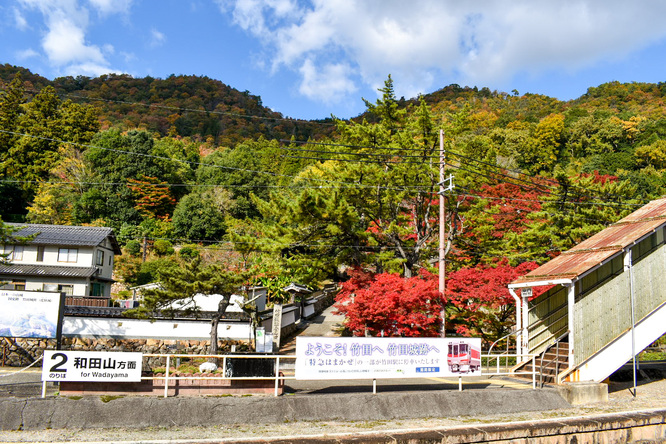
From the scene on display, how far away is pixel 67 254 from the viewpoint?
30625 mm

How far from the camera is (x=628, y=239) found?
1490cm

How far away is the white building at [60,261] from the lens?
28953 mm

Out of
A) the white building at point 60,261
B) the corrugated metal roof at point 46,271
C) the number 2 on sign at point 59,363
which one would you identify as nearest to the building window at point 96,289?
the white building at point 60,261

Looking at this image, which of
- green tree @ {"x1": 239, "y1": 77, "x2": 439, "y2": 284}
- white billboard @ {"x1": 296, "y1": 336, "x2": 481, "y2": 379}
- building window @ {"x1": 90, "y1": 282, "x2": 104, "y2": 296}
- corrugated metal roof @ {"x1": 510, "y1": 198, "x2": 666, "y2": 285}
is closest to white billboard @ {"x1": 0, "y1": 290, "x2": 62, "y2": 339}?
white billboard @ {"x1": 296, "y1": 336, "x2": 481, "y2": 379}

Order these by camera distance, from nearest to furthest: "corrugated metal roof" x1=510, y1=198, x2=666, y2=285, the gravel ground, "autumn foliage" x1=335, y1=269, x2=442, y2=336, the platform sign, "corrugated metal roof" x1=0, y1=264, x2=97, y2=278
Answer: the gravel ground
the platform sign
"corrugated metal roof" x1=510, y1=198, x2=666, y2=285
"autumn foliage" x1=335, y1=269, x2=442, y2=336
"corrugated metal roof" x1=0, y1=264, x2=97, y2=278

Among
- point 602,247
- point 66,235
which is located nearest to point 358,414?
point 602,247

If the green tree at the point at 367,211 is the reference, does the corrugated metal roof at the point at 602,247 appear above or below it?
below

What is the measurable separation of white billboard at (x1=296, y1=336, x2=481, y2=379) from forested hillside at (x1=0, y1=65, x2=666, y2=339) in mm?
3925

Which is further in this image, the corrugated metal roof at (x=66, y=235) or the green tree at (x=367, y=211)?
the corrugated metal roof at (x=66, y=235)

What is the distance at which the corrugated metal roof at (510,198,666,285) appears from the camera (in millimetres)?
14484

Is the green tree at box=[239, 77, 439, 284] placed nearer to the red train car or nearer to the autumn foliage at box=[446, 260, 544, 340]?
the autumn foliage at box=[446, 260, 544, 340]

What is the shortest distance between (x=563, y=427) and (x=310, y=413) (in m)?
5.68

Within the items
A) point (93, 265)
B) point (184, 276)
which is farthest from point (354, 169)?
point (93, 265)

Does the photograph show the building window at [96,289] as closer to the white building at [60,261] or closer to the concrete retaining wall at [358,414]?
the white building at [60,261]
